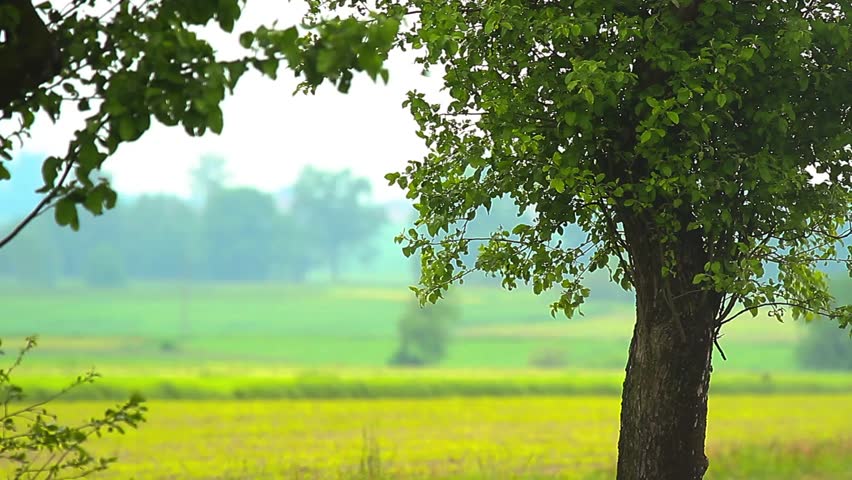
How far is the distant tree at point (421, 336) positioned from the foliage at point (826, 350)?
30.7 m

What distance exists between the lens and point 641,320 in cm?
1064

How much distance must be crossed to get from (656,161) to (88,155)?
564cm

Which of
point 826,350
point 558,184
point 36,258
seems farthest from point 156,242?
point 558,184

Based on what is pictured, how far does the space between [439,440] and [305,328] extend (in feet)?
397

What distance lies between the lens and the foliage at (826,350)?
7462 centimetres

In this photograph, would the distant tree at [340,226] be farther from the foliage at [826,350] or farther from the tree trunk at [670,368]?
the tree trunk at [670,368]

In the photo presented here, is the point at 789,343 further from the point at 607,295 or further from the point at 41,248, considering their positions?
the point at 41,248

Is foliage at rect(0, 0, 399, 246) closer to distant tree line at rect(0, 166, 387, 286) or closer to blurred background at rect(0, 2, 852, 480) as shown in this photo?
blurred background at rect(0, 2, 852, 480)

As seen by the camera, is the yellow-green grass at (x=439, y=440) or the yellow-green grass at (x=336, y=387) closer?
the yellow-green grass at (x=439, y=440)

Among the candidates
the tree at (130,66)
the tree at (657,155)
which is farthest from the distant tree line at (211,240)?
the tree at (130,66)

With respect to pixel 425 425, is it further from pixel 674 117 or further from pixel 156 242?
pixel 156 242

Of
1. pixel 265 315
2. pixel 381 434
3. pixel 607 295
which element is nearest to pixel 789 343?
pixel 607 295

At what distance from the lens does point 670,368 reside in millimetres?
10414

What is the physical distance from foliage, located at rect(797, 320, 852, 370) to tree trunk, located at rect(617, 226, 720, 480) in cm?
6766
